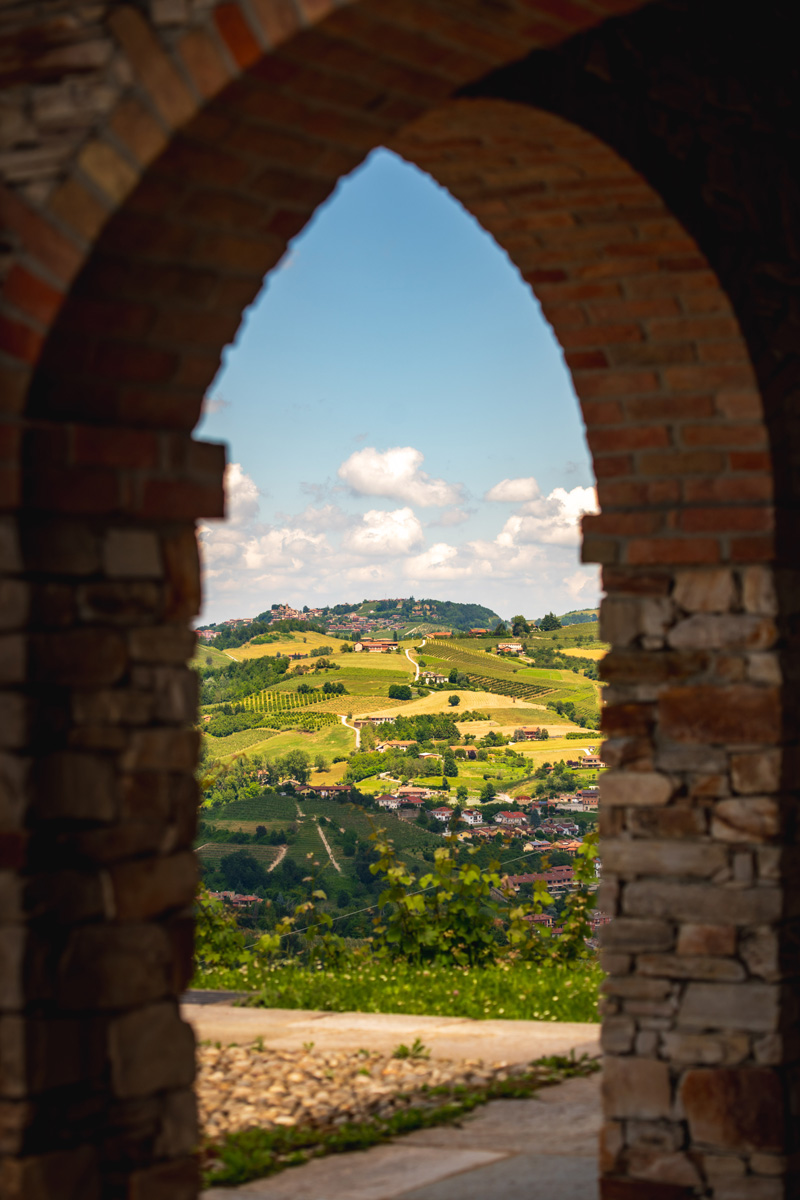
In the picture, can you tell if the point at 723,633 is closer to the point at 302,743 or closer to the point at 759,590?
the point at 759,590

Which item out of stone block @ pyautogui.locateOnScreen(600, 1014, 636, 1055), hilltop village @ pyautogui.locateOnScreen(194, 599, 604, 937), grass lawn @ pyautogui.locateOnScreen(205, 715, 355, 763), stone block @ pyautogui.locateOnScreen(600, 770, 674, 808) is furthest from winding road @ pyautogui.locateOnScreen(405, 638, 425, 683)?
stone block @ pyautogui.locateOnScreen(600, 1014, 636, 1055)

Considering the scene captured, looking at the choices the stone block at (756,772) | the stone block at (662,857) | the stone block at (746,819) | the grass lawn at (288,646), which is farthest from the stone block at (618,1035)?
the grass lawn at (288,646)

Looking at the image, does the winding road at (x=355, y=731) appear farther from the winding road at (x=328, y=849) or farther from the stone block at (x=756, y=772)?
the stone block at (x=756, y=772)

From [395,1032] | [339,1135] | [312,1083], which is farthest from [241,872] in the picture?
[339,1135]

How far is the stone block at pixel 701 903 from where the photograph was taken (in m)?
3.92

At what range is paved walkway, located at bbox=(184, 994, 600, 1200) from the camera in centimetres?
414

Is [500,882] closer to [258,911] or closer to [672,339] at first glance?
[258,911]

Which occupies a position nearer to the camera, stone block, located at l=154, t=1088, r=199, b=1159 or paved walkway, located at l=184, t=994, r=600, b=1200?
stone block, located at l=154, t=1088, r=199, b=1159

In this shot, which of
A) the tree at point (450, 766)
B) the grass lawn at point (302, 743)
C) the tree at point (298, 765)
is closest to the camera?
the tree at point (450, 766)

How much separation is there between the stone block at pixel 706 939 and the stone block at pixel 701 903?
0.02 meters

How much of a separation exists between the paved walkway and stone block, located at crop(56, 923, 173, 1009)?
169 cm

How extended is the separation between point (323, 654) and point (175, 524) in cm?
1207

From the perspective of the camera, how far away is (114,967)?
2699mm

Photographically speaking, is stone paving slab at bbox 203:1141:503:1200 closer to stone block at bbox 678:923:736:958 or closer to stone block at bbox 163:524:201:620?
stone block at bbox 678:923:736:958
